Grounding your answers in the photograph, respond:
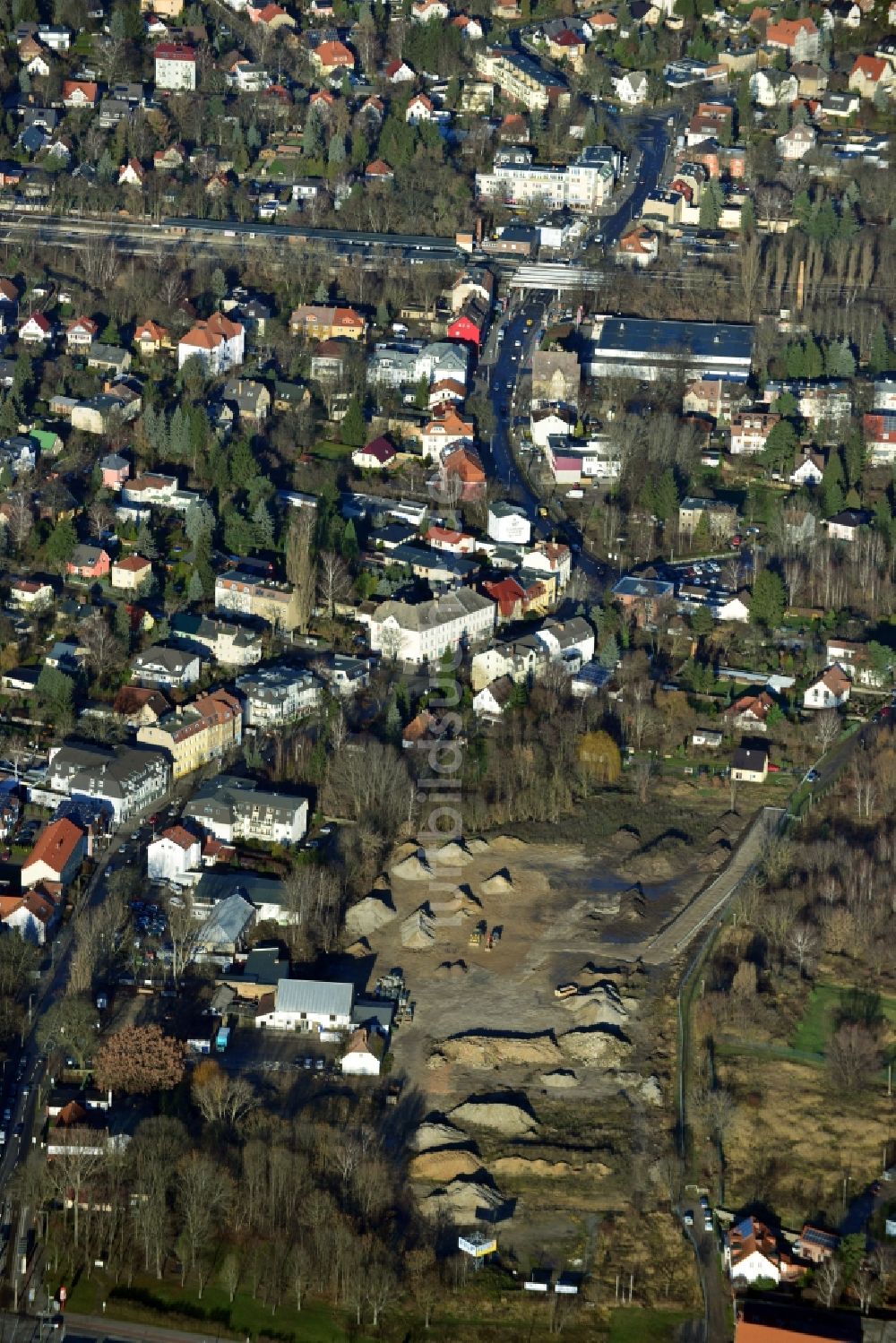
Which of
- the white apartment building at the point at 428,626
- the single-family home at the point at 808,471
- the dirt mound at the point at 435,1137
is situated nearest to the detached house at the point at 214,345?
the white apartment building at the point at 428,626

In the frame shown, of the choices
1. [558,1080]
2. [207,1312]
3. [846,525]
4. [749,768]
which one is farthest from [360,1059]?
[846,525]

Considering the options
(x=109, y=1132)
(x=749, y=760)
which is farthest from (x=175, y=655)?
(x=109, y=1132)

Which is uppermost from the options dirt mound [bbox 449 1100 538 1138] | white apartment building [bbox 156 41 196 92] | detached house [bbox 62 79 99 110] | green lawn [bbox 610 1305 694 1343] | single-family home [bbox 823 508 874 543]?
white apartment building [bbox 156 41 196 92]

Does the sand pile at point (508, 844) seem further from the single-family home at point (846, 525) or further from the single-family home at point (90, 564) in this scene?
the single-family home at point (846, 525)

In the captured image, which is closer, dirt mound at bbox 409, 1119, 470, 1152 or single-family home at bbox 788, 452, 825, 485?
dirt mound at bbox 409, 1119, 470, 1152

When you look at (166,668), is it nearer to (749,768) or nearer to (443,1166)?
(749,768)

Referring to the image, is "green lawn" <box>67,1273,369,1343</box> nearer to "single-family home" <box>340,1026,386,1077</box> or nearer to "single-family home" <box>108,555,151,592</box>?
"single-family home" <box>340,1026,386,1077</box>

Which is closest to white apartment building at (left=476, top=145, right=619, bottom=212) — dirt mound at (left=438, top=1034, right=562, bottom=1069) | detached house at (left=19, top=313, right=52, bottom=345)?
detached house at (left=19, top=313, right=52, bottom=345)
